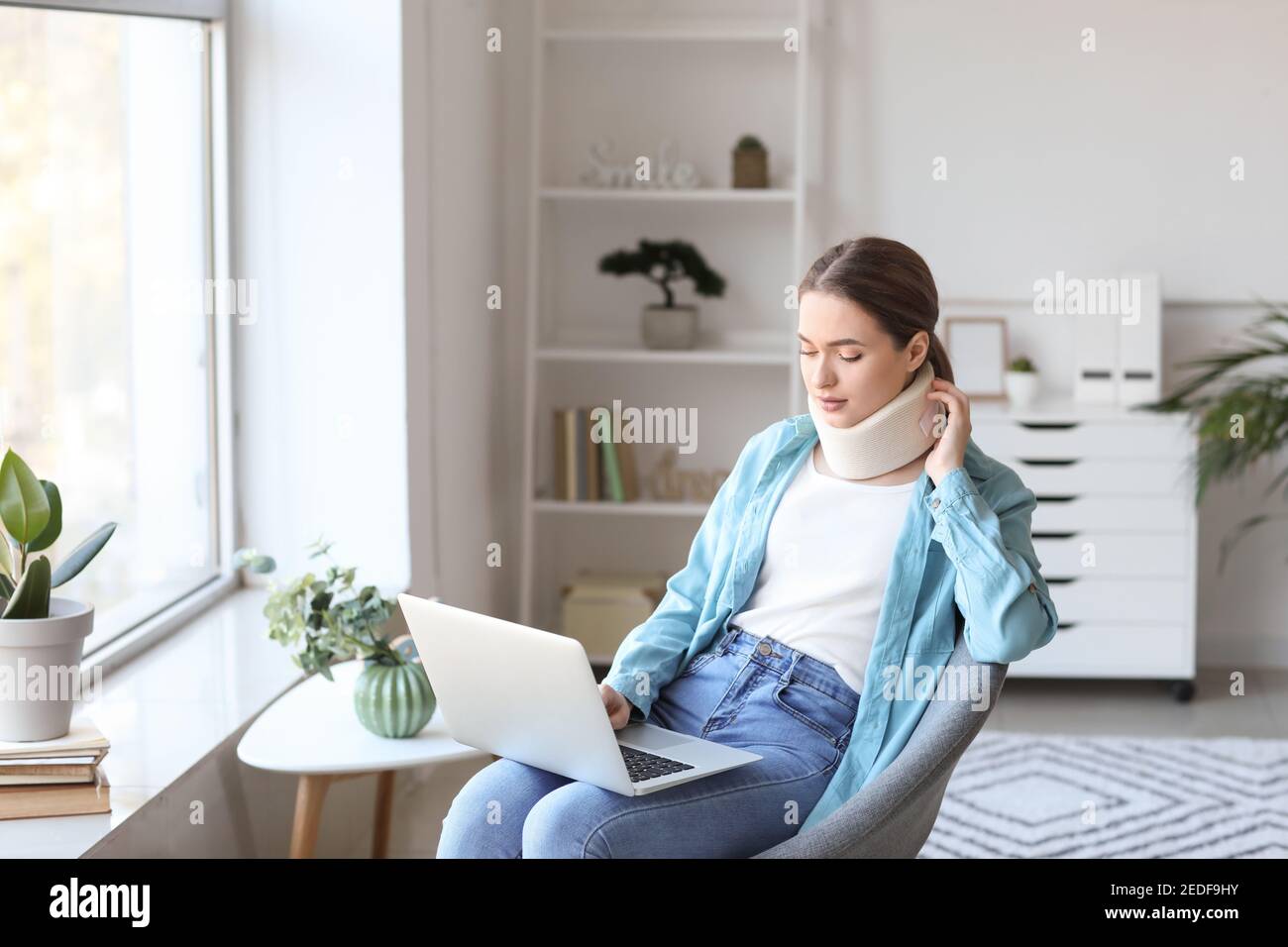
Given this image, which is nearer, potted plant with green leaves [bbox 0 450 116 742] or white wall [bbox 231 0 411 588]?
potted plant with green leaves [bbox 0 450 116 742]

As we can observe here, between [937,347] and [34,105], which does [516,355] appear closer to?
[34,105]

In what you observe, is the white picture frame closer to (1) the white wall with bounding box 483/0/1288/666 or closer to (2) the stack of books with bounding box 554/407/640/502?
(1) the white wall with bounding box 483/0/1288/666

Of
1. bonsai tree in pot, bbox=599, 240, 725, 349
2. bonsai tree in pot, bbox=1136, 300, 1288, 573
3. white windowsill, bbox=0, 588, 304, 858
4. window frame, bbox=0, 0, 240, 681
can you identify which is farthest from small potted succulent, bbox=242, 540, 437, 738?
bonsai tree in pot, bbox=1136, 300, 1288, 573

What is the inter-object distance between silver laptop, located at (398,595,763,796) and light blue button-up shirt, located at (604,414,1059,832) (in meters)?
0.12

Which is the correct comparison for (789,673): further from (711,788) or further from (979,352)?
(979,352)

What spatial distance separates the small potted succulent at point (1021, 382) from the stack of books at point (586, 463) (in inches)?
40.2

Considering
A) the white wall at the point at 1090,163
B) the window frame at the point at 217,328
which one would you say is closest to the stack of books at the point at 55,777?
the window frame at the point at 217,328

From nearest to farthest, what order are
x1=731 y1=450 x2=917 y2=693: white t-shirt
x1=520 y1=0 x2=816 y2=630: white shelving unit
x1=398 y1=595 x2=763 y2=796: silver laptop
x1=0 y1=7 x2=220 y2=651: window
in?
1. x1=398 y1=595 x2=763 y2=796: silver laptop
2. x1=731 y1=450 x2=917 y2=693: white t-shirt
3. x1=0 y1=7 x2=220 y2=651: window
4. x1=520 y1=0 x2=816 y2=630: white shelving unit

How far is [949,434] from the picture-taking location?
5.49 feet

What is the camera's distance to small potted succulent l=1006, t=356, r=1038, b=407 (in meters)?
3.65

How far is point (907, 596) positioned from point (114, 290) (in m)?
1.52

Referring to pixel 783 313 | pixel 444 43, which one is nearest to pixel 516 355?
pixel 783 313

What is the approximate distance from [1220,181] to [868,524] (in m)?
2.55
